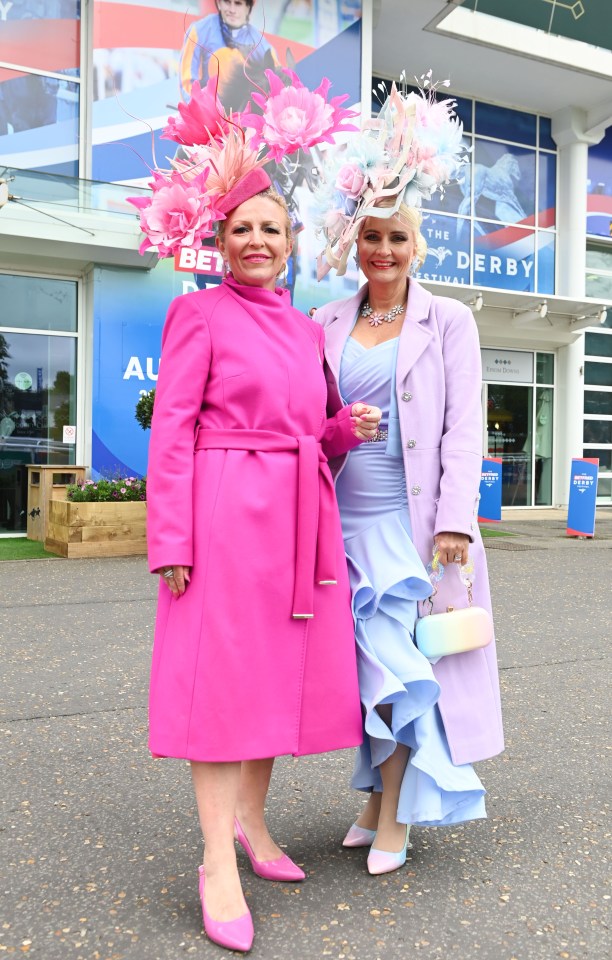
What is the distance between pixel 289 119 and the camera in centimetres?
231

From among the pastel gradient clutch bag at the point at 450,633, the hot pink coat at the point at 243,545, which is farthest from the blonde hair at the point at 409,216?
the pastel gradient clutch bag at the point at 450,633

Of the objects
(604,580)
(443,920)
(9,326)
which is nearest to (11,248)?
(9,326)

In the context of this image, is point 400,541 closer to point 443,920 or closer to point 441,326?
point 441,326

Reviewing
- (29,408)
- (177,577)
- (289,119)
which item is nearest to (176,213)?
(289,119)

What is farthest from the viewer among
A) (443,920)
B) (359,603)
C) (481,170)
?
(481,170)

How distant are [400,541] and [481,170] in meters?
15.2

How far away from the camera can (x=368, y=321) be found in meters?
2.70

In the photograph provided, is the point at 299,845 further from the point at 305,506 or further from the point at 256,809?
the point at 305,506

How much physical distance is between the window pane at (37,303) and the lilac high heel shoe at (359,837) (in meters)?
10.1

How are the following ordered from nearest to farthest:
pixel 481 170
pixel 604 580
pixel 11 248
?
pixel 604 580 → pixel 11 248 → pixel 481 170

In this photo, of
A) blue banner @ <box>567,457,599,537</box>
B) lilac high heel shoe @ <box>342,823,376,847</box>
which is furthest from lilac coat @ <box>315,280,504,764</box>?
blue banner @ <box>567,457,599,537</box>

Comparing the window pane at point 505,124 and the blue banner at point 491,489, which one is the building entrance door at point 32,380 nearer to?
the blue banner at point 491,489

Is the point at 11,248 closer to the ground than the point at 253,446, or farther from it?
farther from it

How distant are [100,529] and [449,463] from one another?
7138 mm
